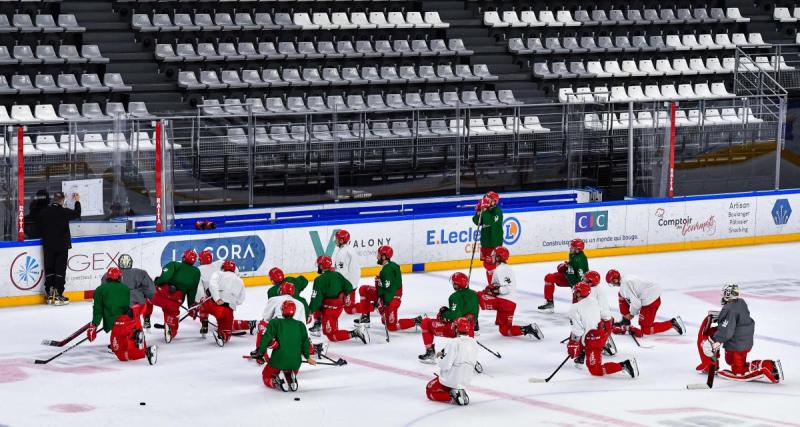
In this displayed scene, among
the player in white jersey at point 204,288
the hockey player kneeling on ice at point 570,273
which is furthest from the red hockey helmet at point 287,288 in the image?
the hockey player kneeling on ice at point 570,273

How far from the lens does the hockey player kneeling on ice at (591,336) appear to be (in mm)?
14961

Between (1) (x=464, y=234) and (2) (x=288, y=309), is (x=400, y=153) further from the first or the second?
(2) (x=288, y=309)

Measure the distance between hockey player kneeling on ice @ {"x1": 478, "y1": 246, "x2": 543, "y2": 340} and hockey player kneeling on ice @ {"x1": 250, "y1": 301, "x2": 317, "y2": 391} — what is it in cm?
376

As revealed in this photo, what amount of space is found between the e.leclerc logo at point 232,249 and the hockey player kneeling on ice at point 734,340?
26.0 feet

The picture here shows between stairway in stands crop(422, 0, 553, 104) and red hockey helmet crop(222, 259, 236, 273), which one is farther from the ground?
stairway in stands crop(422, 0, 553, 104)

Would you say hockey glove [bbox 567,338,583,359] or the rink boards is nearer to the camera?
hockey glove [bbox 567,338,583,359]

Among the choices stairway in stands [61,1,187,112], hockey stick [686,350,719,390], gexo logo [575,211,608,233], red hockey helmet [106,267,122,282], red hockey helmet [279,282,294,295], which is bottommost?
hockey stick [686,350,719,390]

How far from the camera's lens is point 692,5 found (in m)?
33.7

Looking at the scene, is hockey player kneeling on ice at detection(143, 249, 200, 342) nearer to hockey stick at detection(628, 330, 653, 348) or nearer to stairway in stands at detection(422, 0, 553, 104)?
hockey stick at detection(628, 330, 653, 348)

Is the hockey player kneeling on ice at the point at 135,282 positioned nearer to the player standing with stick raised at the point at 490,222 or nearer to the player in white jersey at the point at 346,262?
the player in white jersey at the point at 346,262

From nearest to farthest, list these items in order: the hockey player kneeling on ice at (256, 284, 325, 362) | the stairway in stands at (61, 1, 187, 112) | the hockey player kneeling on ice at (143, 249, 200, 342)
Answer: the hockey player kneeling on ice at (256, 284, 325, 362) → the hockey player kneeling on ice at (143, 249, 200, 342) → the stairway in stands at (61, 1, 187, 112)

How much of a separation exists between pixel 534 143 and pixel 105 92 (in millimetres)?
8041

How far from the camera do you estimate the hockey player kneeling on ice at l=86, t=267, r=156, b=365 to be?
50.3ft

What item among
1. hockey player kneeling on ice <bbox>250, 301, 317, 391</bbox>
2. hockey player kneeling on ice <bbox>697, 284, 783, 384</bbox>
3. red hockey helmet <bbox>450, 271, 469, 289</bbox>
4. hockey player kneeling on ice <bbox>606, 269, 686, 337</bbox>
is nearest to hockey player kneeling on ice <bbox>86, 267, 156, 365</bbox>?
hockey player kneeling on ice <bbox>250, 301, 317, 391</bbox>
